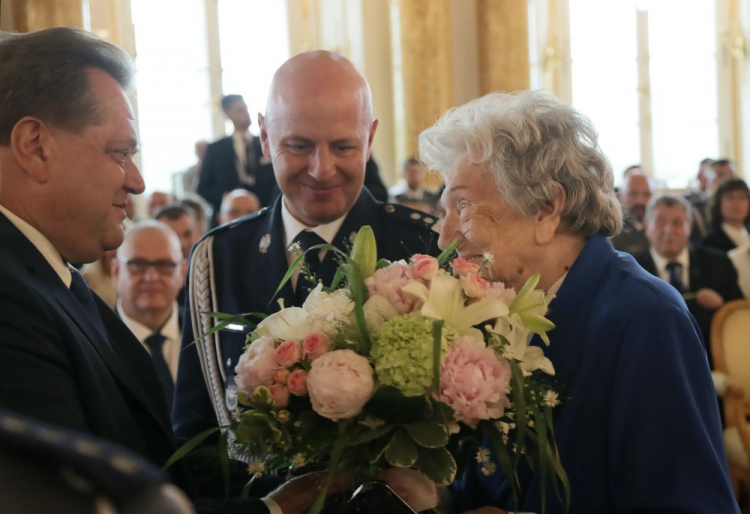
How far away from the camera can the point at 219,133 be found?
1276cm

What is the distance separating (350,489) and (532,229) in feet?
2.42

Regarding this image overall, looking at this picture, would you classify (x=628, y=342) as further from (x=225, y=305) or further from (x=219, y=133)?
(x=219, y=133)

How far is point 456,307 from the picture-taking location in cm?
170

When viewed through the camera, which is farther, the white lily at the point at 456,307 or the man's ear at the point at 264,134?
the man's ear at the point at 264,134

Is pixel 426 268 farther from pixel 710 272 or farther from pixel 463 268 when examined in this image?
pixel 710 272

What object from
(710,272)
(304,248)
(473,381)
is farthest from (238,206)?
(473,381)

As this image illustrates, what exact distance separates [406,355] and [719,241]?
A: 6.76 meters

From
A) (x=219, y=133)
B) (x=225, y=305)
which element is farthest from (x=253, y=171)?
(x=225, y=305)

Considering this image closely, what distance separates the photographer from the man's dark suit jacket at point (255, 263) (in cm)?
240

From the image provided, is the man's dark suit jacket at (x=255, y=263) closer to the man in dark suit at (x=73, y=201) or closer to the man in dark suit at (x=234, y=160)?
the man in dark suit at (x=73, y=201)

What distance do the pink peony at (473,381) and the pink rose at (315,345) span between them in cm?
22

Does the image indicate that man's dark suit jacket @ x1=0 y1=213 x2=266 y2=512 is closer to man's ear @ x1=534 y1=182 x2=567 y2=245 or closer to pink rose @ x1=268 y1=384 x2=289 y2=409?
pink rose @ x1=268 y1=384 x2=289 y2=409

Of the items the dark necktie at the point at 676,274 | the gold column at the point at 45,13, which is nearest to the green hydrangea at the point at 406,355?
the dark necktie at the point at 676,274

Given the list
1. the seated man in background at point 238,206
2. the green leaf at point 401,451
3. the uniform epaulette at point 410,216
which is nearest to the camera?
the green leaf at point 401,451
